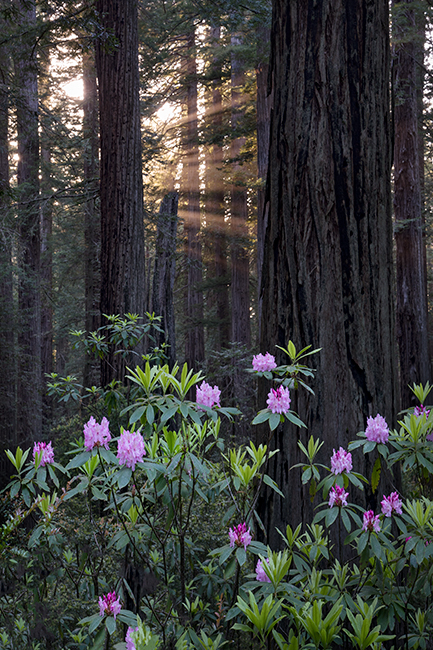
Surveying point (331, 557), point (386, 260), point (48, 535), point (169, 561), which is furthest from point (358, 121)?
point (48, 535)

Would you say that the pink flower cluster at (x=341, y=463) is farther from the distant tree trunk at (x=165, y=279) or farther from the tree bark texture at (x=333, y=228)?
the distant tree trunk at (x=165, y=279)

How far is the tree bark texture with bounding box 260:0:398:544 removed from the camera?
2.39m

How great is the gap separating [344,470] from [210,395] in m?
0.61

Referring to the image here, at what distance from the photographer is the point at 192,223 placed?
60.4ft

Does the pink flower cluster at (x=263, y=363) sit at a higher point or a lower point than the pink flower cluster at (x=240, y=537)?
higher

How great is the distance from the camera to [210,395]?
1970mm

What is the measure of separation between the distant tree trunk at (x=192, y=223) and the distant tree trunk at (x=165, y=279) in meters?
8.14

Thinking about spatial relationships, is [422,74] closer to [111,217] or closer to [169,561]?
[111,217]

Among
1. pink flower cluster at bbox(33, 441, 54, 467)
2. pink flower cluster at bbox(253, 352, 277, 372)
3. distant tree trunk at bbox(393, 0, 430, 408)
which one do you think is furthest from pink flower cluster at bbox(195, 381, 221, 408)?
distant tree trunk at bbox(393, 0, 430, 408)

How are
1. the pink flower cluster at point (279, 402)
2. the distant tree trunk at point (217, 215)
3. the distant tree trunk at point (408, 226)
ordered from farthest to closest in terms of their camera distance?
the distant tree trunk at point (217, 215)
the distant tree trunk at point (408, 226)
the pink flower cluster at point (279, 402)

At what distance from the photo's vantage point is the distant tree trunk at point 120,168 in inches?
261

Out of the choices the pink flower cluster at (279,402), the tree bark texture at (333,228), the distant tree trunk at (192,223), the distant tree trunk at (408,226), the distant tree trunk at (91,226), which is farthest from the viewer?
the distant tree trunk at (192,223)

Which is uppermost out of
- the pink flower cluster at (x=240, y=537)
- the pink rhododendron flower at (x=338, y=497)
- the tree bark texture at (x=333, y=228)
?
the tree bark texture at (x=333, y=228)

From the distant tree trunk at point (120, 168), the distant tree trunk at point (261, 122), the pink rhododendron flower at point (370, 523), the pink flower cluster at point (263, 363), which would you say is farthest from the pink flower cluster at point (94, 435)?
the distant tree trunk at point (261, 122)
